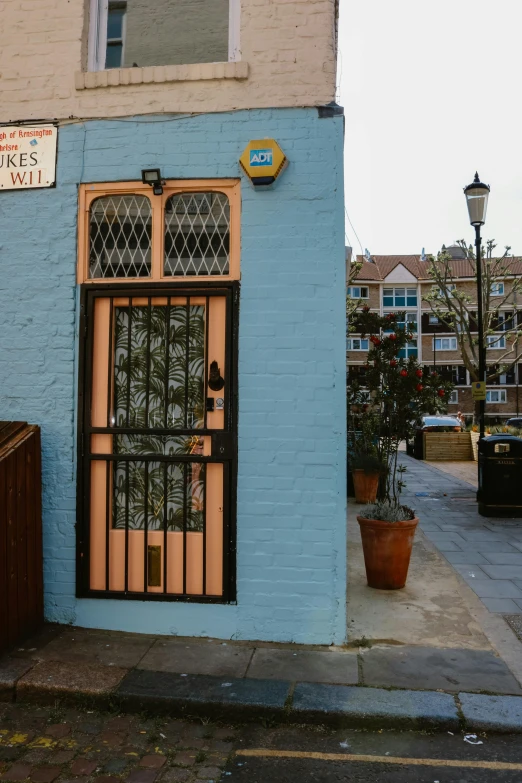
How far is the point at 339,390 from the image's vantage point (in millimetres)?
4492

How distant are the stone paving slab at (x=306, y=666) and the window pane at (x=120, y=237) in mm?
2982

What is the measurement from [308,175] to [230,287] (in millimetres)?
1023

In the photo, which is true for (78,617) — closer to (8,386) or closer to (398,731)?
(8,386)

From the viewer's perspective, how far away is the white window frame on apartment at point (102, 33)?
4918 millimetres

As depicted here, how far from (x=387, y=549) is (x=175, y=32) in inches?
192

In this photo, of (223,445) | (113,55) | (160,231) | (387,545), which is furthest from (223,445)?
(113,55)

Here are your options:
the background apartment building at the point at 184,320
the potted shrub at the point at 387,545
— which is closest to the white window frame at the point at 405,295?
the potted shrub at the point at 387,545

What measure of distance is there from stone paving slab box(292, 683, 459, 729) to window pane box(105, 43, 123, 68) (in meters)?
4.99

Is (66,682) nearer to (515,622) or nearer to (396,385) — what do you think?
(515,622)

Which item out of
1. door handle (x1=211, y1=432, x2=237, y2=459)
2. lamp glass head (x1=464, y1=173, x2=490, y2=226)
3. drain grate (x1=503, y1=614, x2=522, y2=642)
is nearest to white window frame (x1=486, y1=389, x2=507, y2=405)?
lamp glass head (x1=464, y1=173, x2=490, y2=226)

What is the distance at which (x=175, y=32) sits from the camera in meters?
5.18

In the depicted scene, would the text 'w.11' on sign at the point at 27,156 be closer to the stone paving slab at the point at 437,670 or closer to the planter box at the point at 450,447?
A: the stone paving slab at the point at 437,670

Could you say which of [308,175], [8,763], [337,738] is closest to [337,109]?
[308,175]

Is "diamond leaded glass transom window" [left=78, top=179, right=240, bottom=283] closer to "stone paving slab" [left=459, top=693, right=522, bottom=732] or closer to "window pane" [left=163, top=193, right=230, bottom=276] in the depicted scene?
"window pane" [left=163, top=193, right=230, bottom=276]
